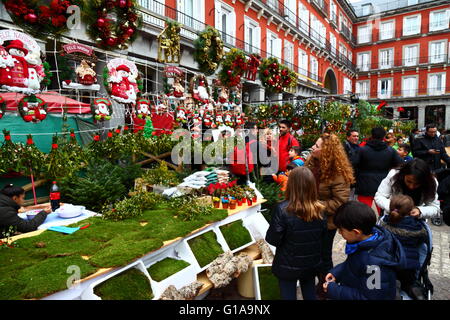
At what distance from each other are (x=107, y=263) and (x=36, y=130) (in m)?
4.49

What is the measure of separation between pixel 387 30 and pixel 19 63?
38340 mm

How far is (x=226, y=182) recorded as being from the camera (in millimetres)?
4629

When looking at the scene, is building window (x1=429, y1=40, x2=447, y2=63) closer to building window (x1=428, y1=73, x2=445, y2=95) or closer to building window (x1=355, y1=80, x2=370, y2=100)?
building window (x1=428, y1=73, x2=445, y2=95)

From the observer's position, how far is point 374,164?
14.7 ft

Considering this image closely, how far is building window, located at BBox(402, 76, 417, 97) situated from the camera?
31.0 m

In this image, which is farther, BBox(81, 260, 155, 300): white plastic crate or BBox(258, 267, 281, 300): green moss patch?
BBox(258, 267, 281, 300): green moss patch

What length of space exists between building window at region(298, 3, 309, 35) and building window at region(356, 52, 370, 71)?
1600 cm

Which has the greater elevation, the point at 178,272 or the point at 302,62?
the point at 302,62

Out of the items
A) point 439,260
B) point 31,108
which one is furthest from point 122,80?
point 439,260

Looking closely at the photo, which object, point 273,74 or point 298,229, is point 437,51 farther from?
point 298,229

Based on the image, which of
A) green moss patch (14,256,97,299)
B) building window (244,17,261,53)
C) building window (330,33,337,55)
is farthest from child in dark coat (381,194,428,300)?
building window (330,33,337,55)

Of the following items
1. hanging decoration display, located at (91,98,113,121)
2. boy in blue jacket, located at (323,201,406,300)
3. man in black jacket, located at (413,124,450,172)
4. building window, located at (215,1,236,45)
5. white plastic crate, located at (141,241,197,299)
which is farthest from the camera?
building window, located at (215,1,236,45)
